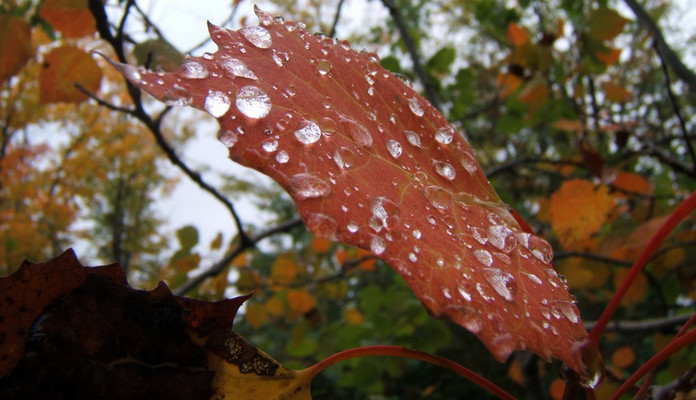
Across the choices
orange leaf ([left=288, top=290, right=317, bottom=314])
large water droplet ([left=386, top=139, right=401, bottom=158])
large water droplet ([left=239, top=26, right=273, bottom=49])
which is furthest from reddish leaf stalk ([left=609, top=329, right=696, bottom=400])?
orange leaf ([left=288, top=290, right=317, bottom=314])

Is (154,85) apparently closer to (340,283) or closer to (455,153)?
(455,153)

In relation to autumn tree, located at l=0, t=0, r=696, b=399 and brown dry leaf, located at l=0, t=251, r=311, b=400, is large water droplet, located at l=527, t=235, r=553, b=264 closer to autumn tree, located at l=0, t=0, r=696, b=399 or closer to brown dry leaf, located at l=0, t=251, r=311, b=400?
autumn tree, located at l=0, t=0, r=696, b=399

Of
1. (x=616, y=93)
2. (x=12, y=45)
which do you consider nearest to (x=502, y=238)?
(x=12, y=45)

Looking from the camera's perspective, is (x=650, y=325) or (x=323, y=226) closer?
(x=323, y=226)

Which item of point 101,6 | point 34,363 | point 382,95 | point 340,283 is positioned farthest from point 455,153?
point 340,283

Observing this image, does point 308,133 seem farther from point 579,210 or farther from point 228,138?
point 579,210
